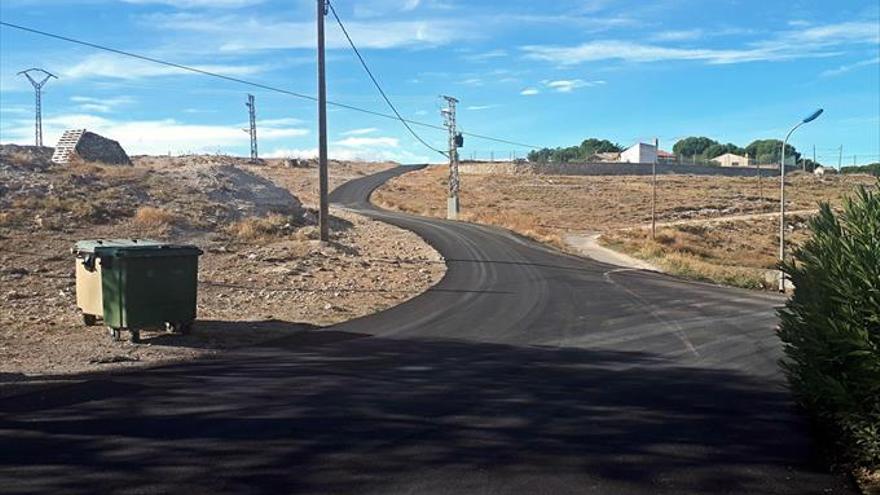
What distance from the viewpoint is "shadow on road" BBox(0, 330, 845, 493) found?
5.48 metres

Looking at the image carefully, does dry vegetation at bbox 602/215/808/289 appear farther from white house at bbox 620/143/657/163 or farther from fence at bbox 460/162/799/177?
white house at bbox 620/143/657/163

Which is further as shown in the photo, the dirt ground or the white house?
the white house

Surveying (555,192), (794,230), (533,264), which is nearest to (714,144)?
(555,192)

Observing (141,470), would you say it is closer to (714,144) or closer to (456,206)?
(456,206)

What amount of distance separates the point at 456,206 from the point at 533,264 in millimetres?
27280

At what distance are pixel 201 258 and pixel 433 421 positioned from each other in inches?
613

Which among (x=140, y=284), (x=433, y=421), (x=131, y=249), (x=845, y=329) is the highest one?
(x=131, y=249)

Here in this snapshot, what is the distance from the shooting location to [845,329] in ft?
18.8

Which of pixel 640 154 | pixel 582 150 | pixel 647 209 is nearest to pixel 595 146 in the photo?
pixel 582 150

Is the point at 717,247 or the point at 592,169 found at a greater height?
the point at 592,169

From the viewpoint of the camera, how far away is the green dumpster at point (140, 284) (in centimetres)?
1122

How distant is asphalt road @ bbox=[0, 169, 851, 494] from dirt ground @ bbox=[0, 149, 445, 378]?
58.2 inches

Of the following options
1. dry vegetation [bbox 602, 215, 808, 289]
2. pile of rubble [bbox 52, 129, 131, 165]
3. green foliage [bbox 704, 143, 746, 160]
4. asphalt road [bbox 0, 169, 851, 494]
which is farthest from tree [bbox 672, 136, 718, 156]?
asphalt road [bbox 0, 169, 851, 494]

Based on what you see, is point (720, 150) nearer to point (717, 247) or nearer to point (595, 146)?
point (595, 146)
